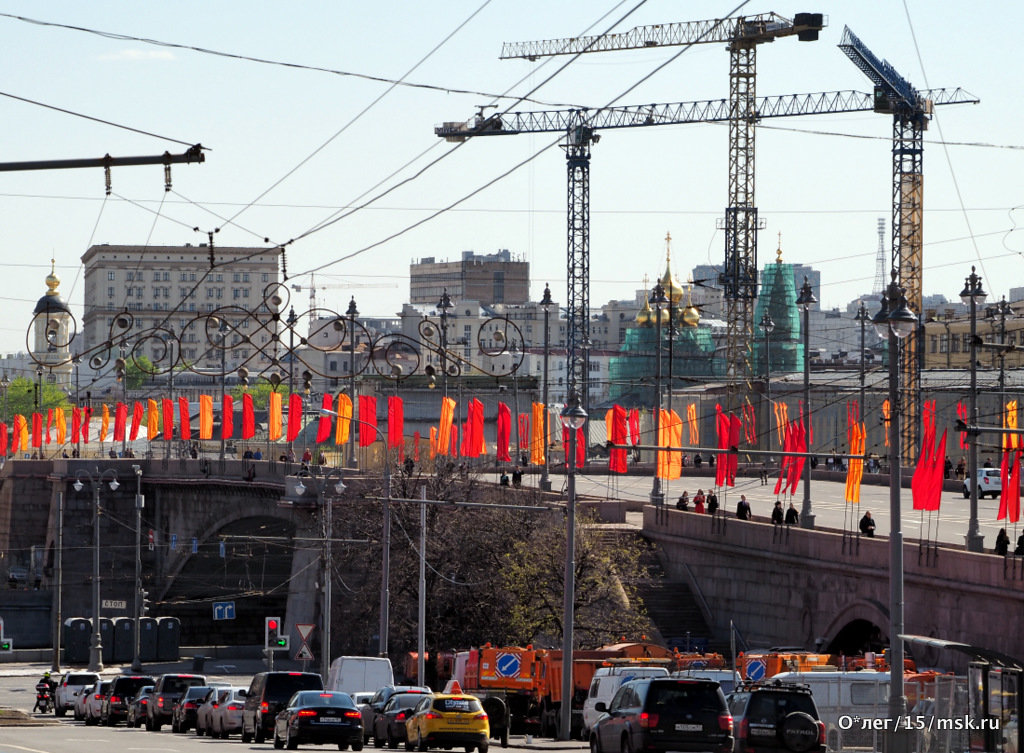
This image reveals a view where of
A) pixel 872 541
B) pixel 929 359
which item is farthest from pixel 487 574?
pixel 929 359

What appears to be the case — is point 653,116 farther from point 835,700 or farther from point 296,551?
point 835,700

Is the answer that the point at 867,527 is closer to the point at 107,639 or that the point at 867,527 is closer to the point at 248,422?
the point at 107,639

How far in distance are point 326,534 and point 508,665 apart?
12477mm

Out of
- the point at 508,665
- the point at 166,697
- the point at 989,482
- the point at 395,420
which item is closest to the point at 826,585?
the point at 508,665

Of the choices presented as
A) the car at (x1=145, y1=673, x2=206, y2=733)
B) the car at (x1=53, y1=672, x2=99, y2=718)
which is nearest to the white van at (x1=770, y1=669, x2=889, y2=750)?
the car at (x1=145, y1=673, x2=206, y2=733)

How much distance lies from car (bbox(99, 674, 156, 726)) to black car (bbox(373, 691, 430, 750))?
46.4ft

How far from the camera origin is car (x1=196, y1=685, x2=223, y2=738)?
4434cm

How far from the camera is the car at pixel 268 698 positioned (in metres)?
40.0

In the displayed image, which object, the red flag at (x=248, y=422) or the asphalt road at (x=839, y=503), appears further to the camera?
the red flag at (x=248, y=422)

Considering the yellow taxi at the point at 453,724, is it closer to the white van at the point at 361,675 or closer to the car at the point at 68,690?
the white van at the point at 361,675

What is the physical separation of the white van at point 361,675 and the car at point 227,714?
220 inches

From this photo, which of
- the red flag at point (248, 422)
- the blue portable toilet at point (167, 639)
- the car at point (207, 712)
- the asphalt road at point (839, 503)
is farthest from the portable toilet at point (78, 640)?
the car at point (207, 712)

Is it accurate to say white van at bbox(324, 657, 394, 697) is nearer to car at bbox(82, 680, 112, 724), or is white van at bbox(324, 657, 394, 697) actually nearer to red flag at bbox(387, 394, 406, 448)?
car at bbox(82, 680, 112, 724)

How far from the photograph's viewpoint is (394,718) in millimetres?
39844
